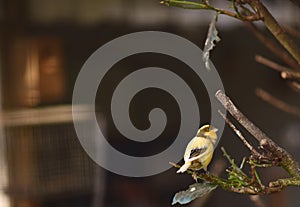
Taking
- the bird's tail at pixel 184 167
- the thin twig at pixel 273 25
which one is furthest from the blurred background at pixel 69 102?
the bird's tail at pixel 184 167

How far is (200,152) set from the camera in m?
0.39

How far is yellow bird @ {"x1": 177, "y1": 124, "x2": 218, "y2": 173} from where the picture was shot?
1.25 feet

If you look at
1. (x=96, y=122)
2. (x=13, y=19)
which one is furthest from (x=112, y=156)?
(x=13, y=19)

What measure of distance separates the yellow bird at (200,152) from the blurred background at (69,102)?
1.48 m

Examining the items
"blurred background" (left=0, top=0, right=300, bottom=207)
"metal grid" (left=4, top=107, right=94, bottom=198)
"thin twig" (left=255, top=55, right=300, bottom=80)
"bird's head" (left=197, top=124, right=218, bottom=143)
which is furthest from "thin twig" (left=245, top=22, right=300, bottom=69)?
"metal grid" (left=4, top=107, right=94, bottom=198)

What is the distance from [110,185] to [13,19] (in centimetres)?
66

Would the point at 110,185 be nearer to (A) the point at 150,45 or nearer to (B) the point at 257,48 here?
(A) the point at 150,45

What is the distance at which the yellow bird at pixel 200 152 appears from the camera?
382mm

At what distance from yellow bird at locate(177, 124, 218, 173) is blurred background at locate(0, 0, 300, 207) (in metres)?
1.48

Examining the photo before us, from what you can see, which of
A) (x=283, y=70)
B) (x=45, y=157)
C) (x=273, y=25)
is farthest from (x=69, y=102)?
(x=273, y=25)

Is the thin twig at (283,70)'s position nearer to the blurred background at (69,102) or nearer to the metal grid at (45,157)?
the blurred background at (69,102)

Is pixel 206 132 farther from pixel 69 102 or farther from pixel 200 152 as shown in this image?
pixel 69 102

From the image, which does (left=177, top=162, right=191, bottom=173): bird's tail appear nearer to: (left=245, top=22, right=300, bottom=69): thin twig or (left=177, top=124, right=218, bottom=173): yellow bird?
(left=177, top=124, right=218, bottom=173): yellow bird

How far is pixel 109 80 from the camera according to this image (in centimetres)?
205
